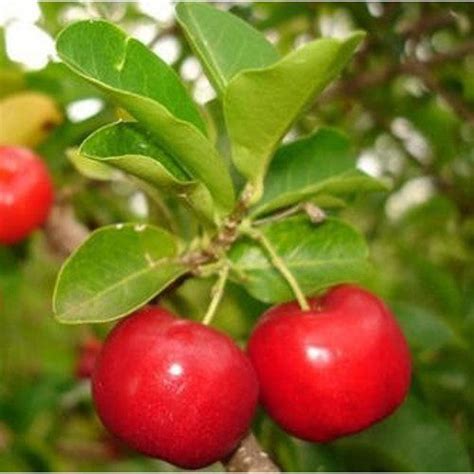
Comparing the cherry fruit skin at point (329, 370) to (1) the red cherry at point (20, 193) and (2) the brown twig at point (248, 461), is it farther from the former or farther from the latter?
(1) the red cherry at point (20, 193)

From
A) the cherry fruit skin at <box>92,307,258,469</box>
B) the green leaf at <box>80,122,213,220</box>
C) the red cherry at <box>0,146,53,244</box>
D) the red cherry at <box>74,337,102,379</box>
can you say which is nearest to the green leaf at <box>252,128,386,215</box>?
the green leaf at <box>80,122,213,220</box>

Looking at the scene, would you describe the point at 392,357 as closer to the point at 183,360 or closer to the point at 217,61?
the point at 183,360

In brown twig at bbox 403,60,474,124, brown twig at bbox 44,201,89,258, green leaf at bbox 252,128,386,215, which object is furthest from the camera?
brown twig at bbox 403,60,474,124

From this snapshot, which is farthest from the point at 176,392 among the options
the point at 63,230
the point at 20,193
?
the point at 63,230

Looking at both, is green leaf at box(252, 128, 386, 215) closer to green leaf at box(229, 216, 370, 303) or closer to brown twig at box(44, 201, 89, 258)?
green leaf at box(229, 216, 370, 303)

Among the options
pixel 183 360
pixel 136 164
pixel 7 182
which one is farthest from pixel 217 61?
pixel 7 182

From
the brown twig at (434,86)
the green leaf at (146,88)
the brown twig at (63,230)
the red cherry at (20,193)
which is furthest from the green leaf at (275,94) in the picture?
the brown twig at (434,86)
